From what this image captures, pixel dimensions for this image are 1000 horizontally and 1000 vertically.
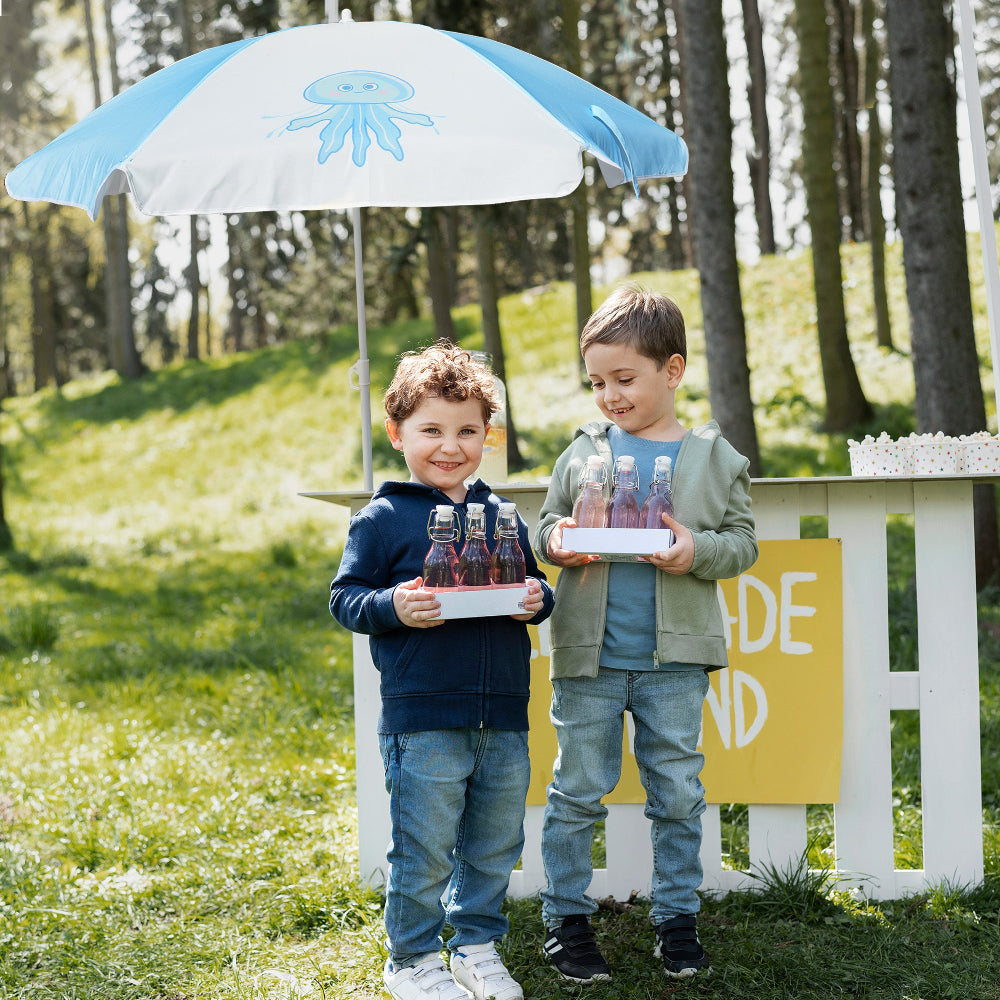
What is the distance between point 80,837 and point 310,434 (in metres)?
11.3

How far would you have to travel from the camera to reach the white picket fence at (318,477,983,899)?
339 cm

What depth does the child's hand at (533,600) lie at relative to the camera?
2645mm

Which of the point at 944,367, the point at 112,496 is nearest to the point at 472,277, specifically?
the point at 112,496

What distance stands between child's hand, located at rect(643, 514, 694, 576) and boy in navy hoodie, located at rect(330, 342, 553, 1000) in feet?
0.99

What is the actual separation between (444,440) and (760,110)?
55.9 ft

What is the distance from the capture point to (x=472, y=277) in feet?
93.1

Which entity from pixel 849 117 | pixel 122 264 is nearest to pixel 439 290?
pixel 849 117

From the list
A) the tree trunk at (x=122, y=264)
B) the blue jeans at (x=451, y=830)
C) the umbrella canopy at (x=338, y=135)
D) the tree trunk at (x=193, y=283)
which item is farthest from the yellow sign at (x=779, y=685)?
the tree trunk at (x=193, y=283)

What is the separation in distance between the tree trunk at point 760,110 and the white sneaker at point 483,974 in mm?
16848

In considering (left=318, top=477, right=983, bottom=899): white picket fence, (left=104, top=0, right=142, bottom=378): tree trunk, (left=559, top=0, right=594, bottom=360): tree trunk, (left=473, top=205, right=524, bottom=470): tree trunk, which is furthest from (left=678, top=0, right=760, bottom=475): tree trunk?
(left=104, top=0, right=142, bottom=378): tree trunk

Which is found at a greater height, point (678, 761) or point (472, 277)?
point (472, 277)

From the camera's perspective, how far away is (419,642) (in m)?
2.70

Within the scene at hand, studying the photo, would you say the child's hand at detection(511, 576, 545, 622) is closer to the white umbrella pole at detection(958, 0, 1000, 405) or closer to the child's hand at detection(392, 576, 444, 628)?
the child's hand at detection(392, 576, 444, 628)

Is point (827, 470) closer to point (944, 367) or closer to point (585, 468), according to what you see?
point (944, 367)
